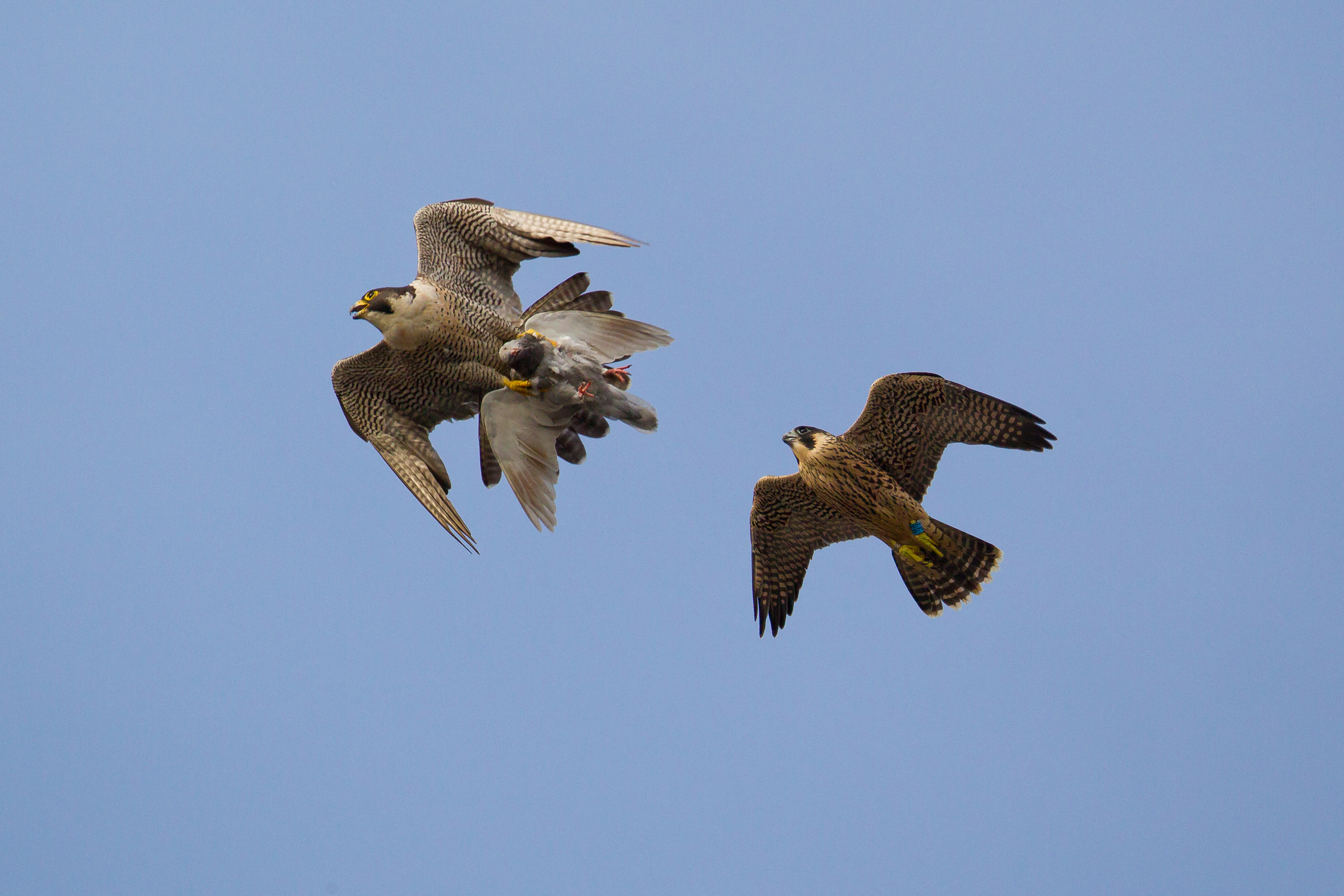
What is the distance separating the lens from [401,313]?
35.2ft

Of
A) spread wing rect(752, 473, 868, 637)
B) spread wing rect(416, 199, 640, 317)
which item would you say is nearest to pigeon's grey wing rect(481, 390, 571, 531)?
spread wing rect(416, 199, 640, 317)

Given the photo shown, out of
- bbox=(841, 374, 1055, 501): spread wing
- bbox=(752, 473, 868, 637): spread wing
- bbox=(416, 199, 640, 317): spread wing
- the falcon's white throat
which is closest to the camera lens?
bbox=(841, 374, 1055, 501): spread wing

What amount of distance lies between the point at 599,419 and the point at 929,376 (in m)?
2.59

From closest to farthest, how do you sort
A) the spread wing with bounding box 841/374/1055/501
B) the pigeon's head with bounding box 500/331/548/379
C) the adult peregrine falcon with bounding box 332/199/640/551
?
the spread wing with bounding box 841/374/1055/501, the pigeon's head with bounding box 500/331/548/379, the adult peregrine falcon with bounding box 332/199/640/551

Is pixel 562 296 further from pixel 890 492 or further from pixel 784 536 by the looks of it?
pixel 890 492

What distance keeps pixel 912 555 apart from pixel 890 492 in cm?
79

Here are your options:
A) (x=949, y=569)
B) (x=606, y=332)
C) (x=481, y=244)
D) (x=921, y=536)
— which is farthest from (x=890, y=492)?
(x=481, y=244)

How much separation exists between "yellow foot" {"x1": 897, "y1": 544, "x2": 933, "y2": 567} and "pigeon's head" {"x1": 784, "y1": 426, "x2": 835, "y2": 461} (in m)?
1.08

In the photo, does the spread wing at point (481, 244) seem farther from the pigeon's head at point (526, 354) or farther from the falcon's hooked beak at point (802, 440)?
the falcon's hooked beak at point (802, 440)

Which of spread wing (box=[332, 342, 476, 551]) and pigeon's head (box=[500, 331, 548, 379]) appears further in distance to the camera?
spread wing (box=[332, 342, 476, 551])

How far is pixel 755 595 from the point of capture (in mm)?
11852

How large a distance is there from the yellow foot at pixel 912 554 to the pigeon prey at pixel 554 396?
2154mm

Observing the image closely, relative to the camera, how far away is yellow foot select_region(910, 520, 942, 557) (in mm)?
10938

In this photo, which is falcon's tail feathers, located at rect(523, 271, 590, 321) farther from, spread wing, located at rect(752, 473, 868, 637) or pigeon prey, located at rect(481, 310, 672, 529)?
spread wing, located at rect(752, 473, 868, 637)
